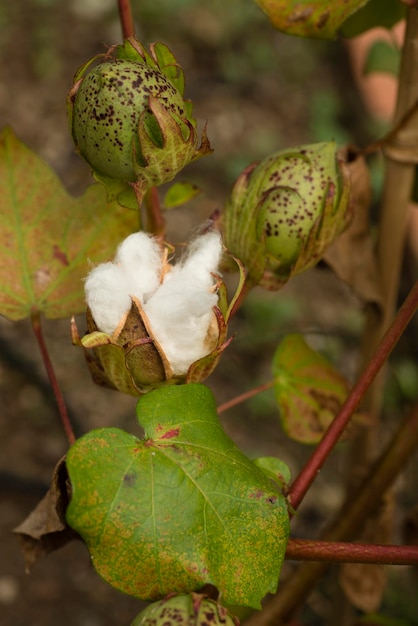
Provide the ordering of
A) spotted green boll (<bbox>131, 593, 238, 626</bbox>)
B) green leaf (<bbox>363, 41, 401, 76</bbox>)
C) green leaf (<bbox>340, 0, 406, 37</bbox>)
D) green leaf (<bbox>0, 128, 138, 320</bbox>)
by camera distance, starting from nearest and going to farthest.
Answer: spotted green boll (<bbox>131, 593, 238, 626</bbox>)
green leaf (<bbox>0, 128, 138, 320</bbox>)
green leaf (<bbox>340, 0, 406, 37</bbox>)
green leaf (<bbox>363, 41, 401, 76</bbox>)

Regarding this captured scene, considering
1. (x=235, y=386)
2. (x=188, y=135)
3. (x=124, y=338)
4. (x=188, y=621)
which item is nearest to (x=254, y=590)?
(x=188, y=621)

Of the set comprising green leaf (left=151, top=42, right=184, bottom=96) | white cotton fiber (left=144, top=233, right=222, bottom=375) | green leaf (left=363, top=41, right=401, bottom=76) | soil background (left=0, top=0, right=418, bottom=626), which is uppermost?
green leaf (left=151, top=42, right=184, bottom=96)

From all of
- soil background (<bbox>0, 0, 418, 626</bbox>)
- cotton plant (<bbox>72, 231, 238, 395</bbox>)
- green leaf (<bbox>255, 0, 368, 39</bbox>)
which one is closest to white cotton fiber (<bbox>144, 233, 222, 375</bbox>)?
cotton plant (<bbox>72, 231, 238, 395</bbox>)

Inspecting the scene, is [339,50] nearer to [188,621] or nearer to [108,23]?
[108,23]

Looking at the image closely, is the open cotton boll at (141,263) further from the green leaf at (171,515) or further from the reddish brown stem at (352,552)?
the reddish brown stem at (352,552)

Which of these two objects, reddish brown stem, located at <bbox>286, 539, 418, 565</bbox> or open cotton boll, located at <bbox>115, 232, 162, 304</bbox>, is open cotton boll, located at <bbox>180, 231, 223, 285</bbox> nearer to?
open cotton boll, located at <bbox>115, 232, 162, 304</bbox>

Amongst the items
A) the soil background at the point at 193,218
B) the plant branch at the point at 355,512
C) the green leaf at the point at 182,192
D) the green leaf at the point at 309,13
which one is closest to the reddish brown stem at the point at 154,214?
the green leaf at the point at 182,192

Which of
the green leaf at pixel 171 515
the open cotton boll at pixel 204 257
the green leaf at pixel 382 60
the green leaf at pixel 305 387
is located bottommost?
the green leaf at pixel 305 387
